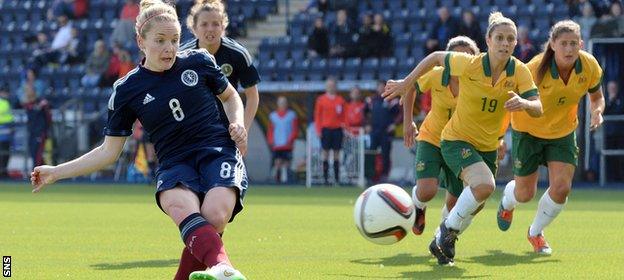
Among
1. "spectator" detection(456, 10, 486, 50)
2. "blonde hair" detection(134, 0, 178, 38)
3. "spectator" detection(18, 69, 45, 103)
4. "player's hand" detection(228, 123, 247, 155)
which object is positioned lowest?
"spectator" detection(18, 69, 45, 103)

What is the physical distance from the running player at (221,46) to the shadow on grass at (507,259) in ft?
6.69

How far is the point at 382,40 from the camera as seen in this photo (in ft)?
82.9

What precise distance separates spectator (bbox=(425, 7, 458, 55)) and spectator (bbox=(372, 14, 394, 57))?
4.48 ft

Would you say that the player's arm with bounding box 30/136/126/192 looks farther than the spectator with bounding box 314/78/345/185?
No

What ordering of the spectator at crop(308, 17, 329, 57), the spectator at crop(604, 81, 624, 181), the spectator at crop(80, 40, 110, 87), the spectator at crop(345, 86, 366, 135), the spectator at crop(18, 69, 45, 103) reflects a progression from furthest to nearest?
A: the spectator at crop(80, 40, 110, 87) → the spectator at crop(18, 69, 45, 103) → the spectator at crop(308, 17, 329, 57) → the spectator at crop(345, 86, 366, 135) → the spectator at crop(604, 81, 624, 181)

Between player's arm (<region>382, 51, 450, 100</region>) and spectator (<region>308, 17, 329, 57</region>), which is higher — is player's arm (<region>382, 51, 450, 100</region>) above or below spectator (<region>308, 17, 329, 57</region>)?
above

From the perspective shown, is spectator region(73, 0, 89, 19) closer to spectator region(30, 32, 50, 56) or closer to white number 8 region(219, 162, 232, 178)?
spectator region(30, 32, 50, 56)

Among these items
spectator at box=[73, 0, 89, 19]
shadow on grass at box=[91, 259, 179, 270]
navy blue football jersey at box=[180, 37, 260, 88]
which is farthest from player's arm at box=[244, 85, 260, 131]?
spectator at box=[73, 0, 89, 19]

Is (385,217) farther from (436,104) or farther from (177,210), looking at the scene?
(177,210)

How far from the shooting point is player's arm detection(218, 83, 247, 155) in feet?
23.6

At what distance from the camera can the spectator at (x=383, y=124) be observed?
23844 millimetres

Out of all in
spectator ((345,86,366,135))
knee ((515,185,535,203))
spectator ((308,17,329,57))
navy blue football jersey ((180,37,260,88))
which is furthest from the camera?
spectator ((308,17,329,57))

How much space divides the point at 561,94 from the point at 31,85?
17236 millimetres

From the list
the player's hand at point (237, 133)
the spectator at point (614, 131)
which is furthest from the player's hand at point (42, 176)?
the spectator at point (614, 131)
